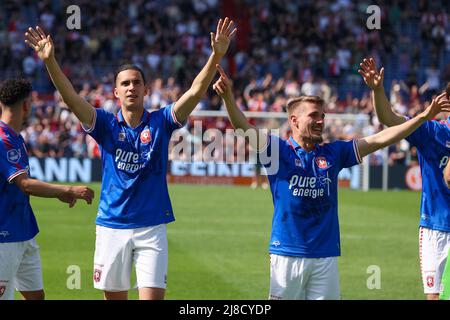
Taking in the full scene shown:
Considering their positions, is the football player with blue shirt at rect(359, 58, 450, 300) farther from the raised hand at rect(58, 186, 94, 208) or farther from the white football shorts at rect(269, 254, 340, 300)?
the raised hand at rect(58, 186, 94, 208)

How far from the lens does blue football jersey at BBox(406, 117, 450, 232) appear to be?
819cm

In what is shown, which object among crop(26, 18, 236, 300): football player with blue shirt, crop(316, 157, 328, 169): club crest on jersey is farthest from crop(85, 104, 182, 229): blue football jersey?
crop(316, 157, 328, 169): club crest on jersey

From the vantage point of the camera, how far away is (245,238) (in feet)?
57.0

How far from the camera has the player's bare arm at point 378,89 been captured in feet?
25.7

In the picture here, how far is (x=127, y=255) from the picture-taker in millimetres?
7617

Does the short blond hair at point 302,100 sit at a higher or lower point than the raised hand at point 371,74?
lower

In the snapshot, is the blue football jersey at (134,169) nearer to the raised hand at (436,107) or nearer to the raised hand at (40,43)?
the raised hand at (40,43)

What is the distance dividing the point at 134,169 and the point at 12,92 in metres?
1.20

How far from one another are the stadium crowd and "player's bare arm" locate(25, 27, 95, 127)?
74.0ft

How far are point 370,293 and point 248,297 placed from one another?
1698 mm

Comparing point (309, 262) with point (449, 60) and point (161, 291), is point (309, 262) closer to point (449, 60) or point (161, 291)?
point (161, 291)

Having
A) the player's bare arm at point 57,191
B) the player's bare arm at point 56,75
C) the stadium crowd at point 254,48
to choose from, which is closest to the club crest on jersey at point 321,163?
the player's bare arm at point 57,191

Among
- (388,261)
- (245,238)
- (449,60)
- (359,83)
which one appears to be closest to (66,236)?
(245,238)

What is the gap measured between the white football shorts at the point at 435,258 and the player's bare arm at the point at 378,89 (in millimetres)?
1093
